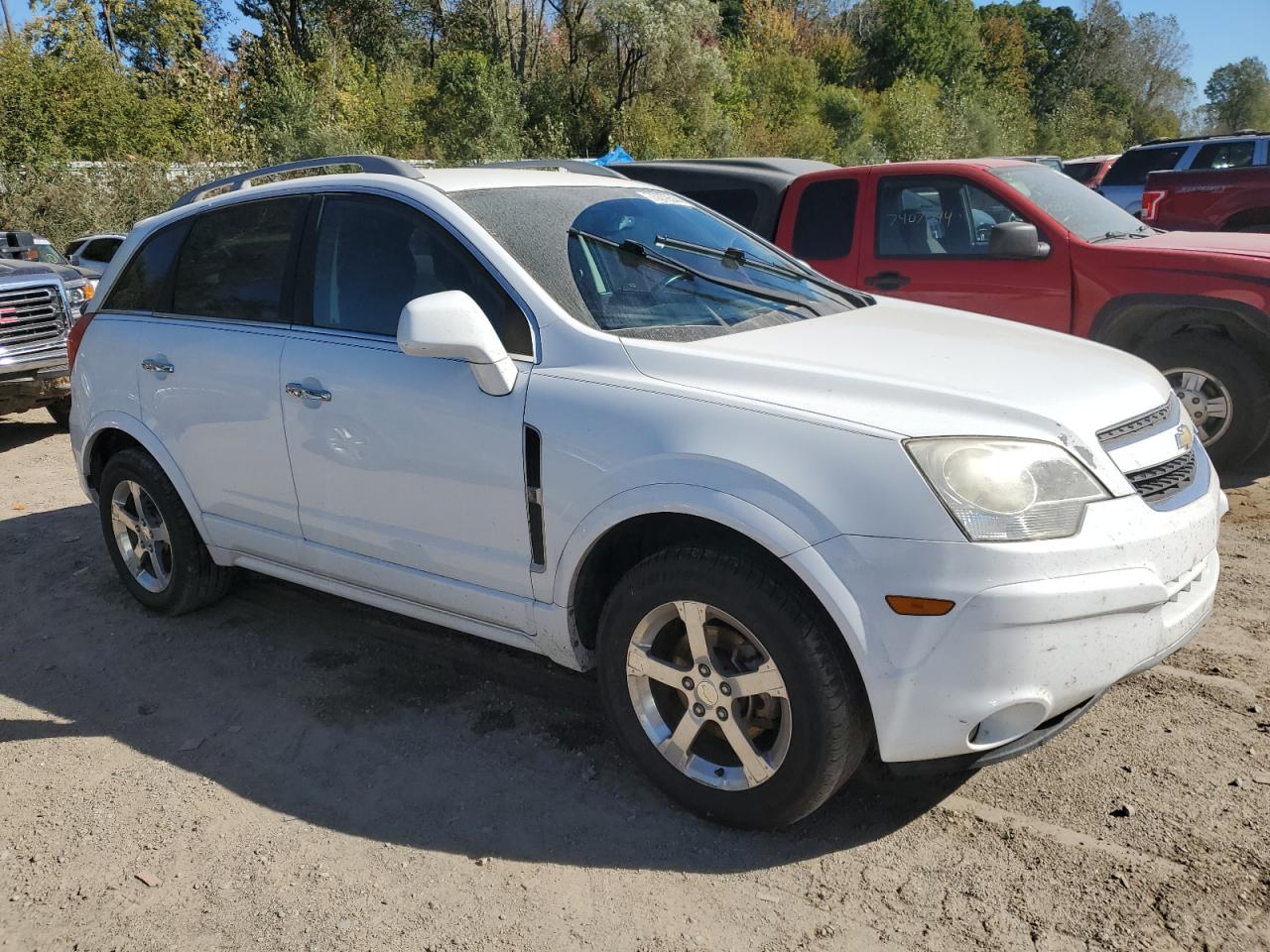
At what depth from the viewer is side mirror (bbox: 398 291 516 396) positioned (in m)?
3.12

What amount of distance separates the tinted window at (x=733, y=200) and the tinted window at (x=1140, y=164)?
11.0 metres

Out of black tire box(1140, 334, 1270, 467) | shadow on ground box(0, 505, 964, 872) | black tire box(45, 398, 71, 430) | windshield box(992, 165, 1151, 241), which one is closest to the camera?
shadow on ground box(0, 505, 964, 872)

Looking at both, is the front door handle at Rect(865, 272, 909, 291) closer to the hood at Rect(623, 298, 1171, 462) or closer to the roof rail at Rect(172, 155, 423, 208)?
the hood at Rect(623, 298, 1171, 462)

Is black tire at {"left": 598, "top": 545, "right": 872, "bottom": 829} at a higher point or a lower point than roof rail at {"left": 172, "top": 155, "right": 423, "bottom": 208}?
lower

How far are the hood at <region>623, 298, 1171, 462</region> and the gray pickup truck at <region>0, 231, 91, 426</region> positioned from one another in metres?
6.94

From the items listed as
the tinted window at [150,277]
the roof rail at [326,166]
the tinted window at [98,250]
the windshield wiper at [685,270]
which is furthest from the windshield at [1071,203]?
the tinted window at [98,250]

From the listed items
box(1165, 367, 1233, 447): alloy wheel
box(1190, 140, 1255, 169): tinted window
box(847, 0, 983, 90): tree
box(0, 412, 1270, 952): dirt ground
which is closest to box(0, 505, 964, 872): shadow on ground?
box(0, 412, 1270, 952): dirt ground

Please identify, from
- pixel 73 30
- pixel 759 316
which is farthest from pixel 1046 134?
pixel 759 316

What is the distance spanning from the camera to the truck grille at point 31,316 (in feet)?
28.1

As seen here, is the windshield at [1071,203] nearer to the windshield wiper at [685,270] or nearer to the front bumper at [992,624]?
the windshield wiper at [685,270]

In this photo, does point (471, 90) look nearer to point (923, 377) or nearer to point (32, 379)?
point (32, 379)

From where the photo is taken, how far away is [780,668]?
9.09 ft

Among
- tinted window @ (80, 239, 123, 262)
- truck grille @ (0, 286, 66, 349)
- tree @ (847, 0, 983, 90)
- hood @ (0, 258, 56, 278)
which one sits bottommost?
tinted window @ (80, 239, 123, 262)

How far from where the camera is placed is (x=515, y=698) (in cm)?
391
